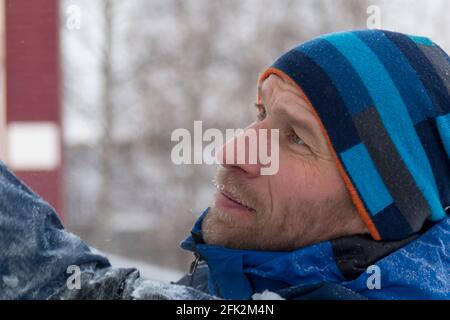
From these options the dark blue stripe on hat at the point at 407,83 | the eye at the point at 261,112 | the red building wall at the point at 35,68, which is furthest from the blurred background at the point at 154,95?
the dark blue stripe on hat at the point at 407,83

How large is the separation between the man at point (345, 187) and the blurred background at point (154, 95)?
3.83 m

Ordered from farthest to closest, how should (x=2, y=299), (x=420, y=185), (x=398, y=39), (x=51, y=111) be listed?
(x=51, y=111)
(x=398, y=39)
(x=420, y=185)
(x=2, y=299)

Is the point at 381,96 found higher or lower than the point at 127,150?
higher

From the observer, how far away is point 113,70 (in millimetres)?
5566

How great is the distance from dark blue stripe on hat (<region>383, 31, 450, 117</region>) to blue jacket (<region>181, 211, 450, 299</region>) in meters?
0.19

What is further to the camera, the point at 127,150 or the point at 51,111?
the point at 127,150

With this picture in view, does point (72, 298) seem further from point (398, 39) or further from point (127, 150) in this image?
point (127, 150)

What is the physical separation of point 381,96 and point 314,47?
0.15 metres

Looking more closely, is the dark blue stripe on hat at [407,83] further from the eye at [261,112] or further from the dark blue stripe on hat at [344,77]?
the eye at [261,112]

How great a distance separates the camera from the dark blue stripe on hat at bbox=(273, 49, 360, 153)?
126 centimetres

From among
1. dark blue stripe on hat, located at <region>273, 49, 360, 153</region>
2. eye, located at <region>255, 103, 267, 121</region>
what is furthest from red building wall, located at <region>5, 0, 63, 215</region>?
dark blue stripe on hat, located at <region>273, 49, 360, 153</region>

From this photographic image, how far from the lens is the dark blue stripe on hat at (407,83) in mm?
1280

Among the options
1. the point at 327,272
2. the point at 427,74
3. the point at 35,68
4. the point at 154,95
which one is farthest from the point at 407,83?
the point at 154,95

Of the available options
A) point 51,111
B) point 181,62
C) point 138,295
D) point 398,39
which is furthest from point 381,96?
point 181,62
